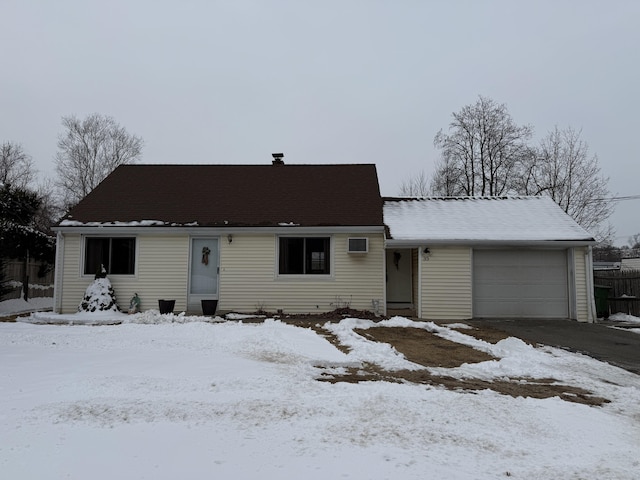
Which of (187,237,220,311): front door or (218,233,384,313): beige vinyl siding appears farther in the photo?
(187,237,220,311): front door

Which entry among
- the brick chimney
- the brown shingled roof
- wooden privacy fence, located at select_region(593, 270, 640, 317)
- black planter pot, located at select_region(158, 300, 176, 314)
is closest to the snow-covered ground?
black planter pot, located at select_region(158, 300, 176, 314)

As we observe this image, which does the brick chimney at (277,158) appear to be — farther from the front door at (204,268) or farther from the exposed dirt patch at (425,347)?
the exposed dirt patch at (425,347)

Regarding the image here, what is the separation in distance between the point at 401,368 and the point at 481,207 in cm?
1040

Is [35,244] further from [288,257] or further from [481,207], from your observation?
[481,207]

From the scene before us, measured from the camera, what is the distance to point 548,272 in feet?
44.5

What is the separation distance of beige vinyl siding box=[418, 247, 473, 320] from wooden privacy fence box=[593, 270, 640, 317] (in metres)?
6.03

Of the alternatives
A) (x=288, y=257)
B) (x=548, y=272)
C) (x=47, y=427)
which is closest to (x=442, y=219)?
(x=548, y=272)

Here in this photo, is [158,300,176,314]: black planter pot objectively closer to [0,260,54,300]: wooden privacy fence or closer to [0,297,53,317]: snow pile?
[0,297,53,317]: snow pile

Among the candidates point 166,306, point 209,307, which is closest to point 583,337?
point 209,307

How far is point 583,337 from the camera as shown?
10.4m

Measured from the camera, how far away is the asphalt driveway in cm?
830

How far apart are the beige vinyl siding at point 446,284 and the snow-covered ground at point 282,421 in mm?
6252

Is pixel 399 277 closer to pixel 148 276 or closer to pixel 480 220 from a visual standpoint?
pixel 480 220

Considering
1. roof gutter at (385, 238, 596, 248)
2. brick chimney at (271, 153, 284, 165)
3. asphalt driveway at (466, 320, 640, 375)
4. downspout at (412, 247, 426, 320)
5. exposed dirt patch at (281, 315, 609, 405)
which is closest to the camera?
exposed dirt patch at (281, 315, 609, 405)
